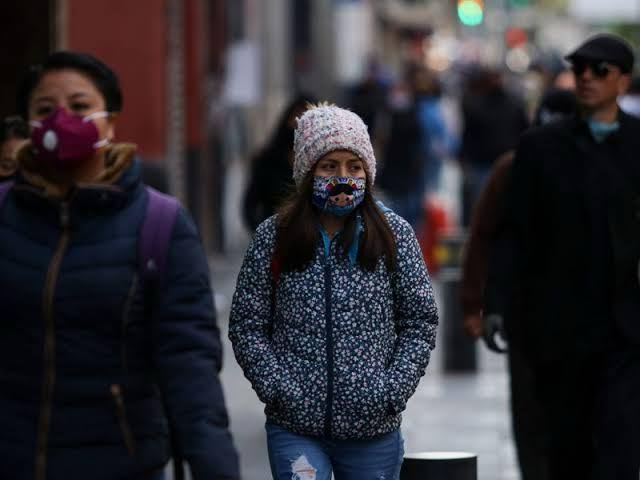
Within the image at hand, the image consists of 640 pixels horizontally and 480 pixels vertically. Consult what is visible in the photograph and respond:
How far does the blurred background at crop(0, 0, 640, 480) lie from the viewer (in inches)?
431

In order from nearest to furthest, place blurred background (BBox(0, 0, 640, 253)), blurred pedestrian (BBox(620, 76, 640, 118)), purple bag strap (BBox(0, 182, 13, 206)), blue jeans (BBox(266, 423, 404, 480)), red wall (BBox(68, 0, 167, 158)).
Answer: purple bag strap (BBox(0, 182, 13, 206)) < blue jeans (BBox(266, 423, 404, 480)) < blurred background (BBox(0, 0, 640, 253)) < red wall (BBox(68, 0, 167, 158)) < blurred pedestrian (BBox(620, 76, 640, 118))

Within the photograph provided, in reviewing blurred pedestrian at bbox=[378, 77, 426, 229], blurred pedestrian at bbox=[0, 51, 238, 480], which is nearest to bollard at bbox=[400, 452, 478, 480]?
blurred pedestrian at bbox=[0, 51, 238, 480]

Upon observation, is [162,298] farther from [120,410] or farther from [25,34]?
[25,34]

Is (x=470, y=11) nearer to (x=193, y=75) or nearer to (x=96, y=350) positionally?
(x=193, y=75)

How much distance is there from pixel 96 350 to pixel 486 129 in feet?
50.5

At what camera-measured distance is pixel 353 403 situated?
4941 mm

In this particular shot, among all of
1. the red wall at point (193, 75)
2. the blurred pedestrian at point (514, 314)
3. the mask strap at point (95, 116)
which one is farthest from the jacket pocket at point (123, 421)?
the red wall at point (193, 75)

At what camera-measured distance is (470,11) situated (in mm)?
34219

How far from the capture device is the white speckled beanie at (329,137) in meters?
5.07

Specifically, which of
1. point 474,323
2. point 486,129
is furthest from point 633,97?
point 474,323

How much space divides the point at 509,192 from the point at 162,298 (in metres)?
2.83

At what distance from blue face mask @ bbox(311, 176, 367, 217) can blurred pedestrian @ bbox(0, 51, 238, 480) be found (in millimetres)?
381

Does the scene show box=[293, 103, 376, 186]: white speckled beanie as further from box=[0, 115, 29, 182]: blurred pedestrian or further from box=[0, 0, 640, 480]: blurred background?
box=[0, 0, 640, 480]: blurred background

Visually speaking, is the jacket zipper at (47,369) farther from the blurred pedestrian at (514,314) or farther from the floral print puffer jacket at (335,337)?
the blurred pedestrian at (514,314)
